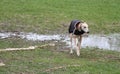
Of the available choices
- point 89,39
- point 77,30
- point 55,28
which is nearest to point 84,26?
point 77,30

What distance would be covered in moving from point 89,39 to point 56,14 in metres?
7.49

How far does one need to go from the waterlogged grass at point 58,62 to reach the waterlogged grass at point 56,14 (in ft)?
20.1

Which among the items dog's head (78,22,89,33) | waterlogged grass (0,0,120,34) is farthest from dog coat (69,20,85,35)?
waterlogged grass (0,0,120,34)

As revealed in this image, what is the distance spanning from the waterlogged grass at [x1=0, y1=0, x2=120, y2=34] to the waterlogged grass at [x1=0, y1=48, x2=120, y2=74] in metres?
6.12

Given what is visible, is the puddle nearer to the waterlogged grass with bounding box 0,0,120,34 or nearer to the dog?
the waterlogged grass with bounding box 0,0,120,34

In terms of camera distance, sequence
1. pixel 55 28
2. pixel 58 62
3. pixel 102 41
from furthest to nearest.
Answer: pixel 55 28 → pixel 102 41 → pixel 58 62

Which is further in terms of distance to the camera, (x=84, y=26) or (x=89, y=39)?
(x=89, y=39)

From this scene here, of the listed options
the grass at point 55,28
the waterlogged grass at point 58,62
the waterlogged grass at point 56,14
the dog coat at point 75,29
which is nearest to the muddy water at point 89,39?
the grass at point 55,28

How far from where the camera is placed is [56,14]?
90.8 feet

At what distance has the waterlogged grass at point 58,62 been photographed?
1285 cm

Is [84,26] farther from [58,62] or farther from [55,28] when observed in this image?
[55,28]

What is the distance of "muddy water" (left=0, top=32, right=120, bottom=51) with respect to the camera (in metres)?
18.8

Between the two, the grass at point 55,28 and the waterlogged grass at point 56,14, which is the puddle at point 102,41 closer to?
the grass at point 55,28

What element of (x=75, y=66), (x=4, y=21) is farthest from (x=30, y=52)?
(x=4, y=21)
